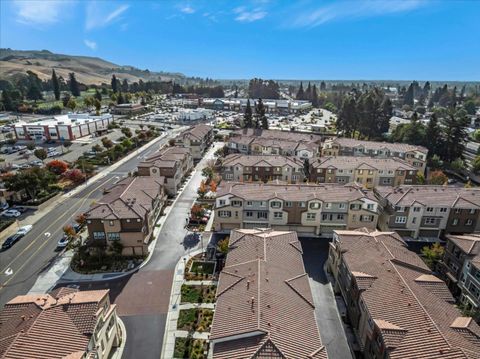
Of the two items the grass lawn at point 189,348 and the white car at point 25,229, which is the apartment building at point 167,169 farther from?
the grass lawn at point 189,348

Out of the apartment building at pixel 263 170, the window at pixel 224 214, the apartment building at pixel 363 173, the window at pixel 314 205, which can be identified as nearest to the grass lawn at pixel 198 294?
the window at pixel 224 214

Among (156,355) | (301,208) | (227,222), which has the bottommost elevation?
(156,355)

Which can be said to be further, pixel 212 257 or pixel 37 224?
pixel 37 224

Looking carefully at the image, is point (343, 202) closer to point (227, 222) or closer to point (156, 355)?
point (227, 222)

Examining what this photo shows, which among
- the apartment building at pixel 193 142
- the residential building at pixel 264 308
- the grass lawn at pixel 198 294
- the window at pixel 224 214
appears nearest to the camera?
the residential building at pixel 264 308

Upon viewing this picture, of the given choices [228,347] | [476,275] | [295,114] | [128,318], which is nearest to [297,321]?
[228,347]

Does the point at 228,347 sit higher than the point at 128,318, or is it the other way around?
the point at 228,347
